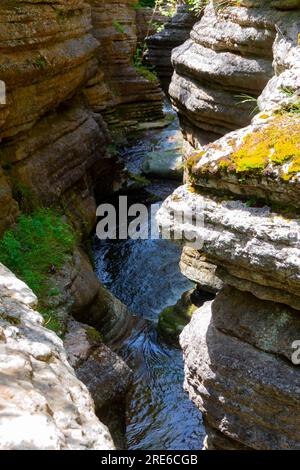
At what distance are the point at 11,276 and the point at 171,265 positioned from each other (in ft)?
22.7

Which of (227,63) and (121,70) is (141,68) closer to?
(121,70)

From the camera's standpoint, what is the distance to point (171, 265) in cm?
1034

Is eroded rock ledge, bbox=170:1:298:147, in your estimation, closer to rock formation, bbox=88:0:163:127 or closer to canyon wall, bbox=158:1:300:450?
canyon wall, bbox=158:1:300:450

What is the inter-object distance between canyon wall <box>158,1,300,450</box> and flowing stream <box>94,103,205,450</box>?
1446mm

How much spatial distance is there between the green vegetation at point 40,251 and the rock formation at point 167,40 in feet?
35.9

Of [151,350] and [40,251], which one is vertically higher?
[40,251]

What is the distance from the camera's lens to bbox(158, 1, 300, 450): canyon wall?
405cm

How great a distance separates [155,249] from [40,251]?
3.59 m

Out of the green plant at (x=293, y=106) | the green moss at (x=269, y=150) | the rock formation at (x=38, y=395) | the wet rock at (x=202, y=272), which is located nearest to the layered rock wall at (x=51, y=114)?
the wet rock at (x=202, y=272)

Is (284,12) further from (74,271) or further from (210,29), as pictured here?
(74,271)

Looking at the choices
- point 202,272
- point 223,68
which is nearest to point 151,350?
point 202,272

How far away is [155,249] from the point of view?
10.9 meters

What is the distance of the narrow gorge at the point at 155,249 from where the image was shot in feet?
11.4
